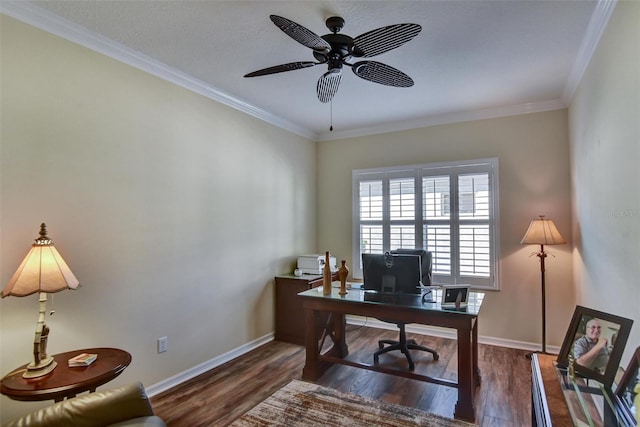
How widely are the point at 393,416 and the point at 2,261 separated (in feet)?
8.84

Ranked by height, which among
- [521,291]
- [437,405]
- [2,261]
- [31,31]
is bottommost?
[437,405]

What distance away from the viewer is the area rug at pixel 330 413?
7.70ft

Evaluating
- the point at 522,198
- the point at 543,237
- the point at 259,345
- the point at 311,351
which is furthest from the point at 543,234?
the point at 259,345

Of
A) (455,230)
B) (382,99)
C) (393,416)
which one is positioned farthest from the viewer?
(455,230)

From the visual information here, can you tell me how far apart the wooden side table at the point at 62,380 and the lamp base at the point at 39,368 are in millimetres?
19

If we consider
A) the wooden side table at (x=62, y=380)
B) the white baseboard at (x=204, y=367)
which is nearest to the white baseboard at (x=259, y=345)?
the white baseboard at (x=204, y=367)

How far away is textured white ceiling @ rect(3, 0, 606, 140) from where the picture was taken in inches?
82.3

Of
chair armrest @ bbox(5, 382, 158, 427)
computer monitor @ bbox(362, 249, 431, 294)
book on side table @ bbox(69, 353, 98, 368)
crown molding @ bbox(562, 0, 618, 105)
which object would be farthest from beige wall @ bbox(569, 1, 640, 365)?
book on side table @ bbox(69, 353, 98, 368)

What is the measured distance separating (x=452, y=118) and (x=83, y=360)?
426 centimetres

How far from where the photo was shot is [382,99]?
12.0 feet

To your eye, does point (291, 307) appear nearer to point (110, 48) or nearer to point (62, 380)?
point (62, 380)

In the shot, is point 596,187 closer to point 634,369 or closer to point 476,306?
point 476,306

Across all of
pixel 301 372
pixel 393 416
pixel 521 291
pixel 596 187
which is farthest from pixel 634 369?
pixel 521 291

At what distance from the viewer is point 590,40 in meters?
2.38
